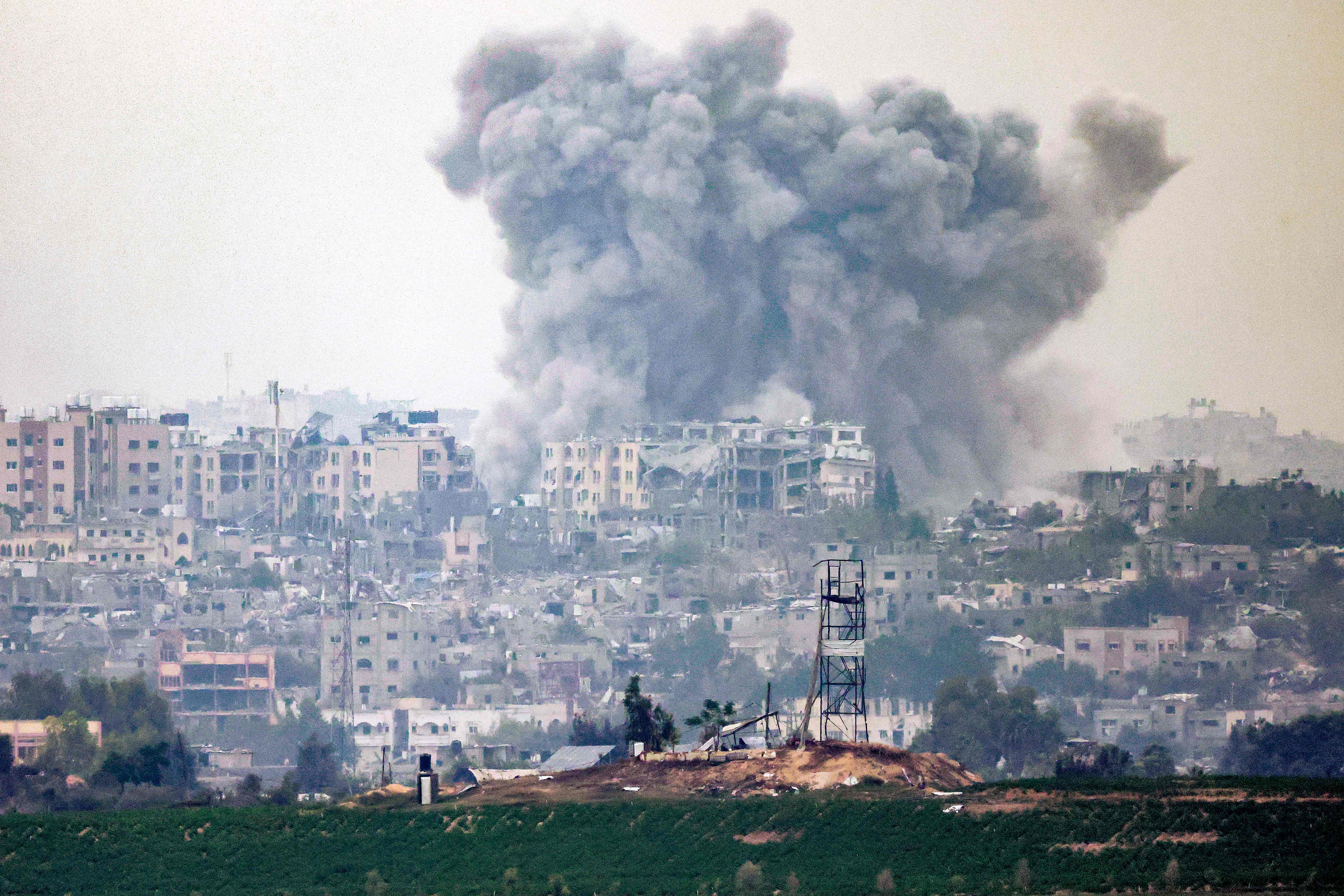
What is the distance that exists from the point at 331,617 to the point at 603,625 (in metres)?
7.73

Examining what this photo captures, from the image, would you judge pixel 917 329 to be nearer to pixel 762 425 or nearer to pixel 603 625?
pixel 762 425

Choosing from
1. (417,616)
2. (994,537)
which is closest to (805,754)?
(417,616)

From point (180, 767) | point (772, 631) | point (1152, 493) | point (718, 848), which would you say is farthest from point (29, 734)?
point (1152, 493)

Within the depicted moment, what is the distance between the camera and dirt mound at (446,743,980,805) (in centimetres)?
3625

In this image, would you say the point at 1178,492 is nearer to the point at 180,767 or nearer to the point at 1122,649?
the point at 1122,649

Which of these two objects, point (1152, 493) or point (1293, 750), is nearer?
point (1293, 750)

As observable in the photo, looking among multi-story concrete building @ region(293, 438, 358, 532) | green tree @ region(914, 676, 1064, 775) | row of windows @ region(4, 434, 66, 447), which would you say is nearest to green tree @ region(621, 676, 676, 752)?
green tree @ region(914, 676, 1064, 775)

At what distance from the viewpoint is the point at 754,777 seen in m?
36.4

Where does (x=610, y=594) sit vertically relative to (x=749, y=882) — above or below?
above

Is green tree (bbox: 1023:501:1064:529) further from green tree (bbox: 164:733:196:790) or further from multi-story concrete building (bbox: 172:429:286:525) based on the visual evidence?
green tree (bbox: 164:733:196:790)

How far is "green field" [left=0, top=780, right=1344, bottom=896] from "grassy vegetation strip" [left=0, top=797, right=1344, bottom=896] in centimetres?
3

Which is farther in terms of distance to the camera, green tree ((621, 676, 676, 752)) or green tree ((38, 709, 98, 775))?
green tree ((38, 709, 98, 775))

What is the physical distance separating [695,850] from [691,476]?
A: 52.8 metres

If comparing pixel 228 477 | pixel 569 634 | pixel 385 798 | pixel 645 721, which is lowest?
pixel 385 798
